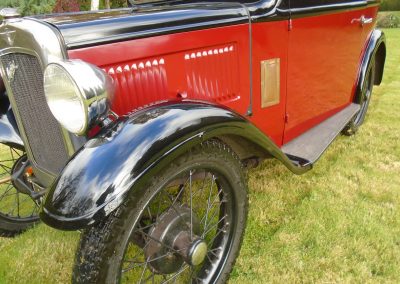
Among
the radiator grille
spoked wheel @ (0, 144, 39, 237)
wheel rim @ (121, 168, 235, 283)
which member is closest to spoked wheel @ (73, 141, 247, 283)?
wheel rim @ (121, 168, 235, 283)

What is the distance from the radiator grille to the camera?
165cm

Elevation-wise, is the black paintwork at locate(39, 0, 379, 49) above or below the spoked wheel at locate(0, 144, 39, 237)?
above

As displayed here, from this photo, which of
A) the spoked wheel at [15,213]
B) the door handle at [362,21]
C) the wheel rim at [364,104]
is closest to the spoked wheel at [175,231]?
the spoked wheel at [15,213]

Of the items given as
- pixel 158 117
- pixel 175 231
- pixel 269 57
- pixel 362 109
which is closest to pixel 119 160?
pixel 158 117

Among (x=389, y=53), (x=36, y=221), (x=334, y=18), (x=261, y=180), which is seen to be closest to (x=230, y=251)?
(x=261, y=180)

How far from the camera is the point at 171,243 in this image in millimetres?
1561

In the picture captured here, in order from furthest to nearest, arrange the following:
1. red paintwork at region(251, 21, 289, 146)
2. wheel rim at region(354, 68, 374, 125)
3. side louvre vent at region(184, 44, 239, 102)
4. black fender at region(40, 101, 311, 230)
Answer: wheel rim at region(354, 68, 374, 125)
red paintwork at region(251, 21, 289, 146)
side louvre vent at region(184, 44, 239, 102)
black fender at region(40, 101, 311, 230)

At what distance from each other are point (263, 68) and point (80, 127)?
1247 millimetres

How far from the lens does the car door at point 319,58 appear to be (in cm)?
236

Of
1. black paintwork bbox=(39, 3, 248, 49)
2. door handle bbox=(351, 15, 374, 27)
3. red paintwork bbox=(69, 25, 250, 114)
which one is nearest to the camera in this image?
black paintwork bbox=(39, 3, 248, 49)

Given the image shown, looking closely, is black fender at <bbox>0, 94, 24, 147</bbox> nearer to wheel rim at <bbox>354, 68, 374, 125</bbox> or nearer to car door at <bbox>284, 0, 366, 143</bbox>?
car door at <bbox>284, 0, 366, 143</bbox>

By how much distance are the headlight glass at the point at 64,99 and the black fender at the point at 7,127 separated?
0.95m

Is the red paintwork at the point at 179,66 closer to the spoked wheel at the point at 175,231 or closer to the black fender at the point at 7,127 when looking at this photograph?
the spoked wheel at the point at 175,231

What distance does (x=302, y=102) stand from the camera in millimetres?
2592
